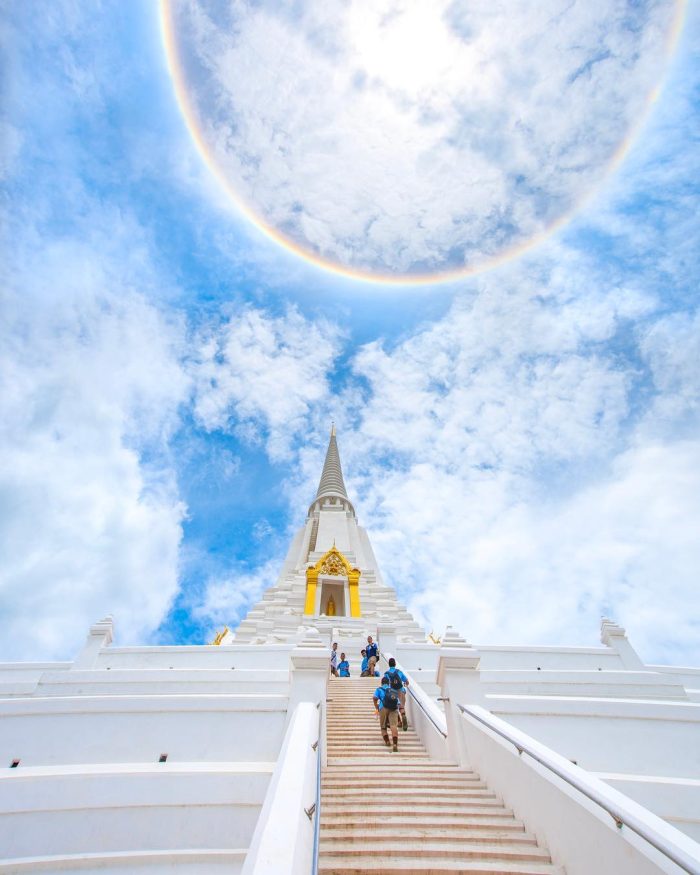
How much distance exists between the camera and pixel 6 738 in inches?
319

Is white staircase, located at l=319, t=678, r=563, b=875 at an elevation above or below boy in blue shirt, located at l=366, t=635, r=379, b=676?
below

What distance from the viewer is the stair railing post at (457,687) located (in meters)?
7.42

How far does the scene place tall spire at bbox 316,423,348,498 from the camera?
41938 mm

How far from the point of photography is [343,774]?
6637mm

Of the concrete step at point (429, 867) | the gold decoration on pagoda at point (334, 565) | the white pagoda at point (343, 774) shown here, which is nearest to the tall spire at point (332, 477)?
the gold decoration on pagoda at point (334, 565)

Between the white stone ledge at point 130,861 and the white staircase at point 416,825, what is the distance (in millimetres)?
1463

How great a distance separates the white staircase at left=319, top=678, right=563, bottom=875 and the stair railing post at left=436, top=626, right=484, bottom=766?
0.49 metres

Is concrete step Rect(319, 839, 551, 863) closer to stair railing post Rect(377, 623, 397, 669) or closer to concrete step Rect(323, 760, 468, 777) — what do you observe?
concrete step Rect(323, 760, 468, 777)

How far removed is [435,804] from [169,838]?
3594 millimetres

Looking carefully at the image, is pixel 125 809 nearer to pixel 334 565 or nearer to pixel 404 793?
pixel 404 793

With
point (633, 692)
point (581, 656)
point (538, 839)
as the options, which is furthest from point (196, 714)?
point (581, 656)

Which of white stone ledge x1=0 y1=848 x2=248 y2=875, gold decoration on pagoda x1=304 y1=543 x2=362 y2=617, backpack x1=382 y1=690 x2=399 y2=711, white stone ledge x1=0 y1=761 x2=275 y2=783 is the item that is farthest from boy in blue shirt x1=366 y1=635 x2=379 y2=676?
gold decoration on pagoda x1=304 y1=543 x2=362 y2=617

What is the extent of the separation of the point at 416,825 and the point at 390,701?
3.75 meters


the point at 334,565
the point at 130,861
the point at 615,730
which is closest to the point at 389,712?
the point at 615,730
